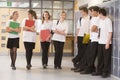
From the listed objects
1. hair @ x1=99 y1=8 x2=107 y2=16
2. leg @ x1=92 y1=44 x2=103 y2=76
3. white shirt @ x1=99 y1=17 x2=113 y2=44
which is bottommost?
leg @ x1=92 y1=44 x2=103 y2=76

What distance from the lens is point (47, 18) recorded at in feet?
29.1

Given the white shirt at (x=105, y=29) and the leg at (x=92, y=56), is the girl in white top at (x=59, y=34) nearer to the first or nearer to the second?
the leg at (x=92, y=56)

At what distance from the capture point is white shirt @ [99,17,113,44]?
23.4 feet

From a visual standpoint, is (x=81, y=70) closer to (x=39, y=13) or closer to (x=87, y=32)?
(x=87, y=32)

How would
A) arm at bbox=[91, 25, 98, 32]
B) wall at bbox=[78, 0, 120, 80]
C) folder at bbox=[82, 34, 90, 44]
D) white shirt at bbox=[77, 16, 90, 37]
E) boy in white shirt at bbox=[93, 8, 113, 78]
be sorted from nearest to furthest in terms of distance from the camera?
1. wall at bbox=[78, 0, 120, 80]
2. boy in white shirt at bbox=[93, 8, 113, 78]
3. arm at bbox=[91, 25, 98, 32]
4. folder at bbox=[82, 34, 90, 44]
5. white shirt at bbox=[77, 16, 90, 37]

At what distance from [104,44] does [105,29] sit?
36 centimetres

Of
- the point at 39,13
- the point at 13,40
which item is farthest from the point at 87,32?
the point at 39,13

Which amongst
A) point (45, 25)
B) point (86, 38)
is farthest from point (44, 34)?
point (86, 38)

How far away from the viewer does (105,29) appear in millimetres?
7207

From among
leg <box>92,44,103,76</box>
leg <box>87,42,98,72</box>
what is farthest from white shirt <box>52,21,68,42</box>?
leg <box>92,44,103,76</box>

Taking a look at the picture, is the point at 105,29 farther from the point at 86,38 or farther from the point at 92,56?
the point at 86,38

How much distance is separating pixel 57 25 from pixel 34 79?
7.67 ft

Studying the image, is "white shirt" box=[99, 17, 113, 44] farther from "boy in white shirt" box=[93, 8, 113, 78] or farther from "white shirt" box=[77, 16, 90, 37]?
"white shirt" box=[77, 16, 90, 37]

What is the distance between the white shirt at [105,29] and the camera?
714 cm
